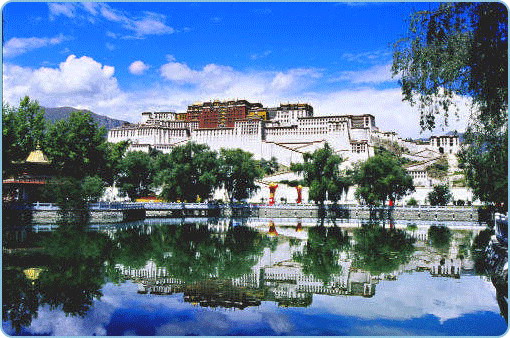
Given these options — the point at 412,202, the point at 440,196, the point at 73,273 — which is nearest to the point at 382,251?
the point at 73,273

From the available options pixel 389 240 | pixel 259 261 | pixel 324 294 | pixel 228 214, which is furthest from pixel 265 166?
pixel 324 294

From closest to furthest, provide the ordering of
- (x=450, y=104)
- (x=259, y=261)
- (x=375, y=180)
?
(x=450, y=104) < (x=259, y=261) < (x=375, y=180)

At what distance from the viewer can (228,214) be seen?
4262 centimetres

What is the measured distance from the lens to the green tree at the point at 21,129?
2918cm

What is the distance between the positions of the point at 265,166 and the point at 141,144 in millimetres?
24182

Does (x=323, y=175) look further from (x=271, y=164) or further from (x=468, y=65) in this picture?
(x=271, y=164)

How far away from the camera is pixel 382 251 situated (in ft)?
57.3

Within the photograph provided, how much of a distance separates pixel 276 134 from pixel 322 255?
75579 millimetres

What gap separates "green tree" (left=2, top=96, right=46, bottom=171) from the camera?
2918 centimetres

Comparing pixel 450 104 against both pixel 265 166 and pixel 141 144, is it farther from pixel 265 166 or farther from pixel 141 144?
pixel 141 144

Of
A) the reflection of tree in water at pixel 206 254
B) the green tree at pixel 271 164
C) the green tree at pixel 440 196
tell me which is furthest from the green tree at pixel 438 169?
the reflection of tree in water at pixel 206 254

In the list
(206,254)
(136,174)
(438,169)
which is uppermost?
(438,169)

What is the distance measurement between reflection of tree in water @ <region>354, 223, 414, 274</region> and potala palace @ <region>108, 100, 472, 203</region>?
51.4 meters

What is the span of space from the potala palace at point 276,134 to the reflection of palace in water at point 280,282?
59.6 meters
